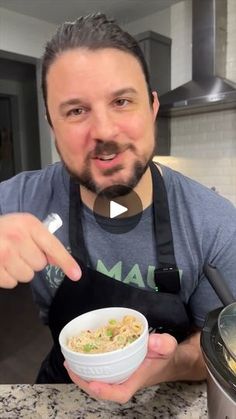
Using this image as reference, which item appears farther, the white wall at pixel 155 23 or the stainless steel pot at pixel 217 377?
→ the white wall at pixel 155 23

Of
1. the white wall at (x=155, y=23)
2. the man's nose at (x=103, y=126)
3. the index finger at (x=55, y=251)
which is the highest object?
the white wall at (x=155, y=23)

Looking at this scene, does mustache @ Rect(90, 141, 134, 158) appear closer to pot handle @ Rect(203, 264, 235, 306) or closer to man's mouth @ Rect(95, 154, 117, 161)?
man's mouth @ Rect(95, 154, 117, 161)

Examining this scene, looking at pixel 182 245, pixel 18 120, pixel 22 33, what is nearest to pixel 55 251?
pixel 182 245

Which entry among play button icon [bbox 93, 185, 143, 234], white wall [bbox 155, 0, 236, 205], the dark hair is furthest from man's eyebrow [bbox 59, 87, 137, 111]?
white wall [bbox 155, 0, 236, 205]

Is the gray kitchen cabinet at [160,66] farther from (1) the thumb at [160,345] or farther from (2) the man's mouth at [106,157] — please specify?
(1) the thumb at [160,345]

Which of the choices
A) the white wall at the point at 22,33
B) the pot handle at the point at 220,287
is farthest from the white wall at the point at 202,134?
the pot handle at the point at 220,287

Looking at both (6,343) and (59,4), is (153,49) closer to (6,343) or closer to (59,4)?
(59,4)
